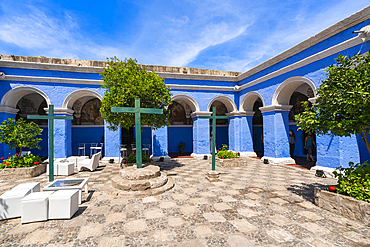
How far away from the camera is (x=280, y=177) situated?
6598 millimetres

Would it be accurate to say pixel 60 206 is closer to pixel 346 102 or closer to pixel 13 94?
pixel 346 102

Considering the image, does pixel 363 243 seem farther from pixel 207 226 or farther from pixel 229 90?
pixel 229 90

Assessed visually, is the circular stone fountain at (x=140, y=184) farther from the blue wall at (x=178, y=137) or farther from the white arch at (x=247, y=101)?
the blue wall at (x=178, y=137)

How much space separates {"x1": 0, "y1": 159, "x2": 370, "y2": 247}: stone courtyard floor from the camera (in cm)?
282

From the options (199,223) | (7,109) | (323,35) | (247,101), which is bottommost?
(199,223)

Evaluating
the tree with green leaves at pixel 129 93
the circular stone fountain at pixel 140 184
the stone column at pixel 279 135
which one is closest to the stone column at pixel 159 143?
the tree with green leaves at pixel 129 93

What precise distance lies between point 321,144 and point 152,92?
22.8ft

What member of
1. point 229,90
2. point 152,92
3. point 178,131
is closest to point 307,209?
point 152,92

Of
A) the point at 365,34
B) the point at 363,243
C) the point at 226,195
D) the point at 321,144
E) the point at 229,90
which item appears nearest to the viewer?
the point at 363,243

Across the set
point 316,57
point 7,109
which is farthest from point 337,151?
point 7,109

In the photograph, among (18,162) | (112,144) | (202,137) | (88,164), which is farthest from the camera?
(202,137)

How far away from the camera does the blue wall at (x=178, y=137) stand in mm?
14305

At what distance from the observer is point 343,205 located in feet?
11.6

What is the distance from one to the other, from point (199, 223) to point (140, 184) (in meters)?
2.11
